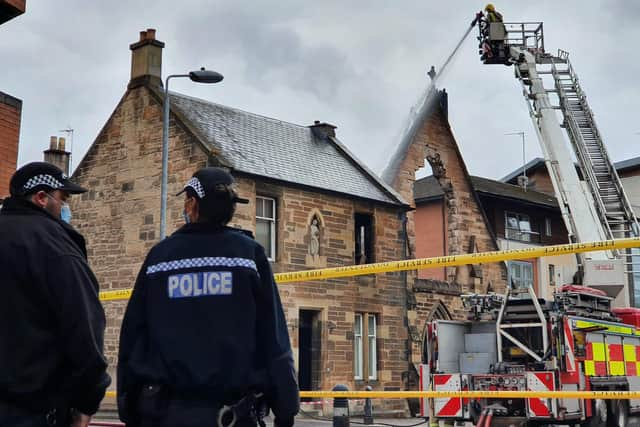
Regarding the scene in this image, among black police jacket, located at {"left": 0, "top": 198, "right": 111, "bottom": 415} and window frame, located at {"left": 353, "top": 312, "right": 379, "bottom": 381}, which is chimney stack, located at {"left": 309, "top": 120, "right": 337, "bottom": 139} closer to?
window frame, located at {"left": 353, "top": 312, "right": 379, "bottom": 381}

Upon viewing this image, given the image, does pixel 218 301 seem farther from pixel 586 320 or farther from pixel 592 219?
pixel 592 219

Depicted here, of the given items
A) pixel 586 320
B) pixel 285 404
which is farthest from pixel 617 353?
pixel 285 404

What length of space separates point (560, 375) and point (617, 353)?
1584 millimetres

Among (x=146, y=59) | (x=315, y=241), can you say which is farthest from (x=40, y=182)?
(x=146, y=59)

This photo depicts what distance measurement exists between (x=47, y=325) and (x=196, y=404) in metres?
0.74

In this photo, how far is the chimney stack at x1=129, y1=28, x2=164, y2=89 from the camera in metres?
24.1

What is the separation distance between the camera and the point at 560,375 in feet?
38.4

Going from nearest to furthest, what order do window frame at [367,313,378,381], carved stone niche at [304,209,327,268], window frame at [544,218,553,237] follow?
1. carved stone niche at [304,209,327,268]
2. window frame at [367,313,378,381]
3. window frame at [544,218,553,237]

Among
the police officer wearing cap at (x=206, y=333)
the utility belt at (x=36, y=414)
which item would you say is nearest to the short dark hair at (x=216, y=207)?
the police officer wearing cap at (x=206, y=333)

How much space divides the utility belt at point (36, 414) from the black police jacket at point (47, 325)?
0.02m

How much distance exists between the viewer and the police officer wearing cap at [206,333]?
3.48 meters

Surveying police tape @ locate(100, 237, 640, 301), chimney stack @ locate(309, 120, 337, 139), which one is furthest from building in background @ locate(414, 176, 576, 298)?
police tape @ locate(100, 237, 640, 301)

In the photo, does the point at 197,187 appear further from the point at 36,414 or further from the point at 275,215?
the point at 275,215

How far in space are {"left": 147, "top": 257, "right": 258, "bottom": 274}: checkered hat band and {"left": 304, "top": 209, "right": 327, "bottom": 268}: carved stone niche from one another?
64.9 feet
